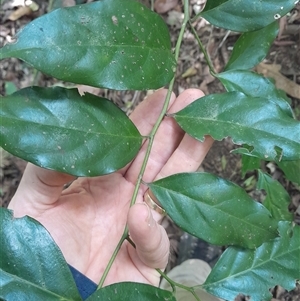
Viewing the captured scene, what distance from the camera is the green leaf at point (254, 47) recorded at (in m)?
1.10

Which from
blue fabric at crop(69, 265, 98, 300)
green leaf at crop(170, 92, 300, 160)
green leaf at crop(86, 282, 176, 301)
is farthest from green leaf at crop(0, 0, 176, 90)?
blue fabric at crop(69, 265, 98, 300)

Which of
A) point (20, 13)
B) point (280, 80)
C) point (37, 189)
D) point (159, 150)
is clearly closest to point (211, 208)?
point (159, 150)

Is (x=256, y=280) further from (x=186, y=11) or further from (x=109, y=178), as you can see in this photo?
(x=186, y=11)

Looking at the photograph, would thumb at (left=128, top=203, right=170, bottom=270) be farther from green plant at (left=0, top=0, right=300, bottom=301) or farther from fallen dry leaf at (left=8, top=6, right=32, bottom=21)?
fallen dry leaf at (left=8, top=6, right=32, bottom=21)

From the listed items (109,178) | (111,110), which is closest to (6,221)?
(111,110)

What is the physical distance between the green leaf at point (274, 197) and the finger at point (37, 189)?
21.3 inches

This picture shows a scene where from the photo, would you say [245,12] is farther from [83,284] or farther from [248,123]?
[83,284]

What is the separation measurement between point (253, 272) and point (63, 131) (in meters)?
0.51

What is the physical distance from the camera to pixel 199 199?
0.89m

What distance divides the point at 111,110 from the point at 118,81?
9 cm

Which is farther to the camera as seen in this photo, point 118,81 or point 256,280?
point 256,280

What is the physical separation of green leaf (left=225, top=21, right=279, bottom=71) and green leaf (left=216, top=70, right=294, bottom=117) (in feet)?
0.23

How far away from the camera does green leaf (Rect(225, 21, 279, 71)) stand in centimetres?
110

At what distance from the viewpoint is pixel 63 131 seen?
0.81 m
